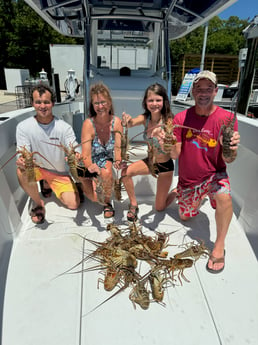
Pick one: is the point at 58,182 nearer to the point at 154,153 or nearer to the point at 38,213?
the point at 38,213

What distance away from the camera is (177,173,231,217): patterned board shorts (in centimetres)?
→ 250

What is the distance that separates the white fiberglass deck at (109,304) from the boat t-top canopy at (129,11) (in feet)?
12.3

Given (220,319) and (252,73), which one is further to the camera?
(252,73)

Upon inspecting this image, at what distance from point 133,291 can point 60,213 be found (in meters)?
1.59

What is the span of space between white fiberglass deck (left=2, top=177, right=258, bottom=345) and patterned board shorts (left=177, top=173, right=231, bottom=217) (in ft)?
1.06

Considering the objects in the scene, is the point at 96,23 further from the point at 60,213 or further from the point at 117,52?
the point at 60,213

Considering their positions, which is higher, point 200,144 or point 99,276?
point 200,144

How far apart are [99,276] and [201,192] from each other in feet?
4.52

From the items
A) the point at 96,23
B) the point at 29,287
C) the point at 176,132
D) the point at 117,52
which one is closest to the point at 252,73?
the point at 117,52

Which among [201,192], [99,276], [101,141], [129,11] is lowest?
[99,276]

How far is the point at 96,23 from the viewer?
5.34 metres

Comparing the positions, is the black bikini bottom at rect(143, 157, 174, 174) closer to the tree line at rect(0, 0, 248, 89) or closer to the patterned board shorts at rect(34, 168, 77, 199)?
the patterned board shorts at rect(34, 168, 77, 199)

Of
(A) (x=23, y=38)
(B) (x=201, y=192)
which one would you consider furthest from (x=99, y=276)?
(A) (x=23, y=38)

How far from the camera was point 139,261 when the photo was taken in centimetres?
254
